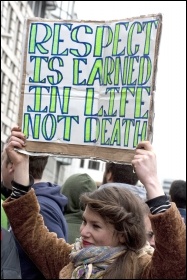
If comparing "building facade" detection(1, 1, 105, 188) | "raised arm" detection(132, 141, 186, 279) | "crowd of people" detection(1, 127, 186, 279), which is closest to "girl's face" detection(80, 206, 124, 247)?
"crowd of people" detection(1, 127, 186, 279)

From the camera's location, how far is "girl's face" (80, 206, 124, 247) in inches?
129

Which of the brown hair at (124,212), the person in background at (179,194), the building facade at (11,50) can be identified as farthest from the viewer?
the building facade at (11,50)

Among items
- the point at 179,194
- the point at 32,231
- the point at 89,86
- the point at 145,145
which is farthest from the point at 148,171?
the point at 179,194

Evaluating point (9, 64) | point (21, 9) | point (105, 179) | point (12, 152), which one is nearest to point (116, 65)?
point (12, 152)

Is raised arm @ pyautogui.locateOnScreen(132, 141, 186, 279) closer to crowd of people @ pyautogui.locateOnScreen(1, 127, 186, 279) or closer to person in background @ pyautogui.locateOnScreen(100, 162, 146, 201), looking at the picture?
Answer: crowd of people @ pyautogui.locateOnScreen(1, 127, 186, 279)

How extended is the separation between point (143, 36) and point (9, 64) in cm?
4142

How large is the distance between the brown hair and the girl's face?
2 cm

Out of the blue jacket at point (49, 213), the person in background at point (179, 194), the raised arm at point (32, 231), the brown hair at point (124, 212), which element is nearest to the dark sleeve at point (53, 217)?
the blue jacket at point (49, 213)

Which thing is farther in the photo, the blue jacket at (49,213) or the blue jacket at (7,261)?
the blue jacket at (49,213)

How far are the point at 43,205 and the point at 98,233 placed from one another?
2.82 feet

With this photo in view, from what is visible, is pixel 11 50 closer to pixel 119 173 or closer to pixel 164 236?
pixel 119 173

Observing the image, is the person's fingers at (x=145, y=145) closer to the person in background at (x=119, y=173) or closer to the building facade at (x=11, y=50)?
the person in background at (x=119, y=173)

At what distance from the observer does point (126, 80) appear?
3736mm

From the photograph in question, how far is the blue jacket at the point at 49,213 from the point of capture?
3.74 metres
